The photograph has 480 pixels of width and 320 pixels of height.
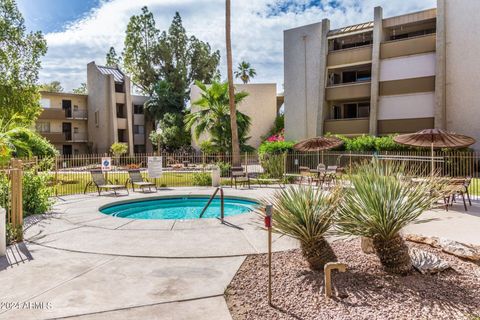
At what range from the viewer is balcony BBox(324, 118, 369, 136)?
90.7 feet

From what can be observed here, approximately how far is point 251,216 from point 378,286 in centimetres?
566

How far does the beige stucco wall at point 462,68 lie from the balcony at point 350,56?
5.43 meters

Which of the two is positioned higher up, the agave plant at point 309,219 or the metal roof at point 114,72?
the metal roof at point 114,72

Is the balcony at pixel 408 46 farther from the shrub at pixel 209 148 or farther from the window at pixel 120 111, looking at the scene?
the window at pixel 120 111

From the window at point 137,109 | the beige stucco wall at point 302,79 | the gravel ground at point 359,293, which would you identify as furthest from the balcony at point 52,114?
the gravel ground at point 359,293

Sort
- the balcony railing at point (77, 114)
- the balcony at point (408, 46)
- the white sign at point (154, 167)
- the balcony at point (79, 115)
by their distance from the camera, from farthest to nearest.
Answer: the balcony at point (79, 115) < the balcony railing at point (77, 114) < the balcony at point (408, 46) < the white sign at point (154, 167)

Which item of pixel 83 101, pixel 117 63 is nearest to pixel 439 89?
pixel 83 101

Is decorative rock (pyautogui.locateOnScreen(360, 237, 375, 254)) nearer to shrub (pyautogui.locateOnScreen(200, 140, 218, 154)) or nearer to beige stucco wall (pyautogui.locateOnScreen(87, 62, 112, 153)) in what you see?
shrub (pyautogui.locateOnScreen(200, 140, 218, 154))

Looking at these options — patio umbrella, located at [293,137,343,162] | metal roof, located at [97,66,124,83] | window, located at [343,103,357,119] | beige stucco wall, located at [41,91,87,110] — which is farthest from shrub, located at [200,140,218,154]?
beige stucco wall, located at [41,91,87,110]

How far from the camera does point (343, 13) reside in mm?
28344

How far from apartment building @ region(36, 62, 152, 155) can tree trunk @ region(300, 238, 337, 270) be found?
41.4 m

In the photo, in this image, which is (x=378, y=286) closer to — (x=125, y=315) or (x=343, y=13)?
(x=125, y=315)

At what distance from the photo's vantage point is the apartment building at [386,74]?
23812 millimetres

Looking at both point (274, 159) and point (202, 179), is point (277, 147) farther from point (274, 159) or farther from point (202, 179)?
point (202, 179)
